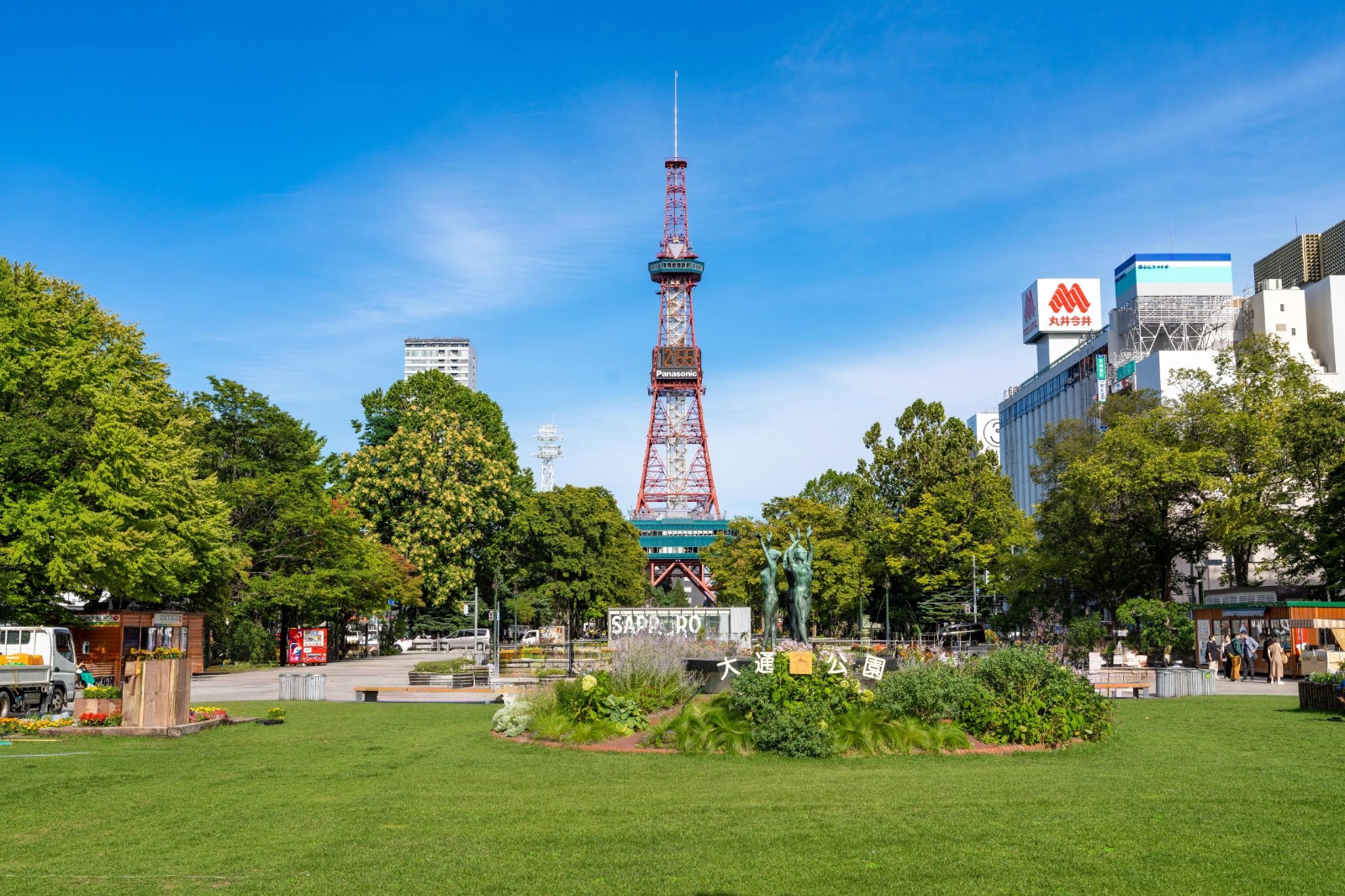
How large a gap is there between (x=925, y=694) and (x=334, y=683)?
91.2ft

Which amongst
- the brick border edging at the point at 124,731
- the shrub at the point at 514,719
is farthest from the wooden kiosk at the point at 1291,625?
the brick border edging at the point at 124,731

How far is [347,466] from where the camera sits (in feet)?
216

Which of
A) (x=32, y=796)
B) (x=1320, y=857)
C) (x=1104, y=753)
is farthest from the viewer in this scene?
(x=1104, y=753)

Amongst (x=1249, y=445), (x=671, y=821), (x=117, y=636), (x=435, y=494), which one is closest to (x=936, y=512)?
(x=1249, y=445)

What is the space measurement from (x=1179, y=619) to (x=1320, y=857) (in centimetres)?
3727

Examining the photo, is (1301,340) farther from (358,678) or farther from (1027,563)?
(358,678)

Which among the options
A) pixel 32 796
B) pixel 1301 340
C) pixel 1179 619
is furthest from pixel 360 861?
pixel 1301 340

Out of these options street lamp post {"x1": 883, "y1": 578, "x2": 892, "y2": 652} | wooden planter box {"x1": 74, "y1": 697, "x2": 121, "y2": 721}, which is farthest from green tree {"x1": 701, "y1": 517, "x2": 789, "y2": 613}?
wooden planter box {"x1": 74, "y1": 697, "x2": 121, "y2": 721}

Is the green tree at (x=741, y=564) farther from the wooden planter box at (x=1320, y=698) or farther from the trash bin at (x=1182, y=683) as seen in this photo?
the wooden planter box at (x=1320, y=698)

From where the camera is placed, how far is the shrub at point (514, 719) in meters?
18.5

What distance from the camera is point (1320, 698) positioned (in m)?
21.6

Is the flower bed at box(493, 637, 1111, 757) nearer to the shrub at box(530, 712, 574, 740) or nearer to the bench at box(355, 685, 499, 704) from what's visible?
the shrub at box(530, 712, 574, 740)

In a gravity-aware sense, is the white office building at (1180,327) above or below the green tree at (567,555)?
above

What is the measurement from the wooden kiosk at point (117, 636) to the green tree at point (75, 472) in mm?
829
